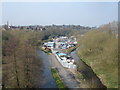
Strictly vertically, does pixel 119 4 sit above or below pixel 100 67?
above

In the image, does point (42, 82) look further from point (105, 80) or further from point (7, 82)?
point (105, 80)

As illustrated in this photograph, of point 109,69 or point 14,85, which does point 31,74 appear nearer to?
point 14,85

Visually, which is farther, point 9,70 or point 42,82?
point 42,82

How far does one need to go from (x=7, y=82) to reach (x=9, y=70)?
372 mm

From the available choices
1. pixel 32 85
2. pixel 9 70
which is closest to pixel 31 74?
pixel 32 85

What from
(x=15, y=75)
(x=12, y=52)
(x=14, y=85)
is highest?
(x=12, y=52)

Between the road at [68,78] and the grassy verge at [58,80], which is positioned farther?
the road at [68,78]

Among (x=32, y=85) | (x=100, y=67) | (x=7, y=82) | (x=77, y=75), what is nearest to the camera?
(x=7, y=82)

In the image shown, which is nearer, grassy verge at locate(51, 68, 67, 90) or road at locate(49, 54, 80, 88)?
grassy verge at locate(51, 68, 67, 90)

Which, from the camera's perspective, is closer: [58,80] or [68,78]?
[58,80]

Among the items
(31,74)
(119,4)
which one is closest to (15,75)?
(31,74)

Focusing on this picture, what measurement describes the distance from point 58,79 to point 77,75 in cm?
119

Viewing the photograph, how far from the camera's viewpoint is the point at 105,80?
671cm

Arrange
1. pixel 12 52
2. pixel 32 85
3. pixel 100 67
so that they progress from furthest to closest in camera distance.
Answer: pixel 100 67 < pixel 32 85 < pixel 12 52
